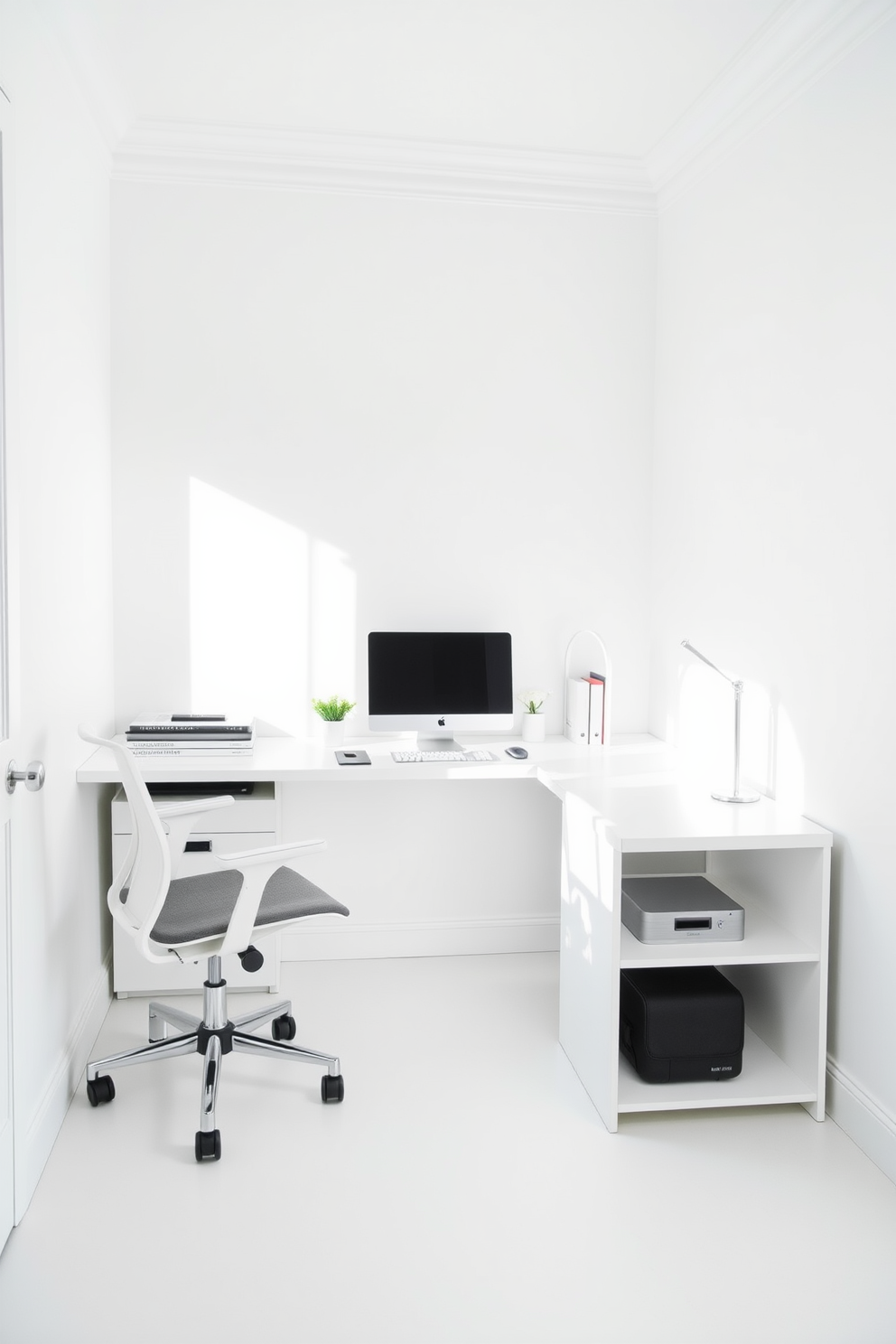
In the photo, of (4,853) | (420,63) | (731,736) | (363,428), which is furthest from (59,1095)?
(420,63)

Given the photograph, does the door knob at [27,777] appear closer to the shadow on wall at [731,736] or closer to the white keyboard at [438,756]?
the white keyboard at [438,756]

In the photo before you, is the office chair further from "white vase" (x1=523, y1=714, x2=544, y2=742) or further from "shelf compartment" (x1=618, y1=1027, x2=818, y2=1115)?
"white vase" (x1=523, y1=714, x2=544, y2=742)

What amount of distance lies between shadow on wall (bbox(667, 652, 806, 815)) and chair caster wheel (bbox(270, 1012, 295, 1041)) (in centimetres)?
140

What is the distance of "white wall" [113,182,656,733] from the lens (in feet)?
10.7

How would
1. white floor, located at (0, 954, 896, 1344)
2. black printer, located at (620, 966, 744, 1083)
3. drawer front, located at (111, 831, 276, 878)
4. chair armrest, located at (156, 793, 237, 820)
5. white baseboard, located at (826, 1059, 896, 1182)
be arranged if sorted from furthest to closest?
drawer front, located at (111, 831, 276, 878) < chair armrest, located at (156, 793, 237, 820) < black printer, located at (620, 966, 744, 1083) < white baseboard, located at (826, 1059, 896, 1182) < white floor, located at (0, 954, 896, 1344)

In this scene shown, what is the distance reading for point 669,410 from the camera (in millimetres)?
3408

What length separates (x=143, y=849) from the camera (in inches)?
92.0

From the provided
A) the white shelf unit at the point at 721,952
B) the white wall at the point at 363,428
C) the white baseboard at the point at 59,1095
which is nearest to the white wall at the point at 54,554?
the white baseboard at the point at 59,1095

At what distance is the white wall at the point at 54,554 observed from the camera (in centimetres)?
209

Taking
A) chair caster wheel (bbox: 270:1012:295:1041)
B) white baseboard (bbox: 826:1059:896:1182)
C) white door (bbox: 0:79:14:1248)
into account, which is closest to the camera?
white door (bbox: 0:79:14:1248)

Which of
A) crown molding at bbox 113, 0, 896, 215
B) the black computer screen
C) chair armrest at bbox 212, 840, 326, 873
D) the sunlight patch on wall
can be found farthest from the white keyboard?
crown molding at bbox 113, 0, 896, 215

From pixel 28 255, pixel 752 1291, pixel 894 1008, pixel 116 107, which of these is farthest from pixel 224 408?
pixel 752 1291

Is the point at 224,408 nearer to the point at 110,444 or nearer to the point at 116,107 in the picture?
the point at 110,444

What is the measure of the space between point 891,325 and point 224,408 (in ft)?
6.91
